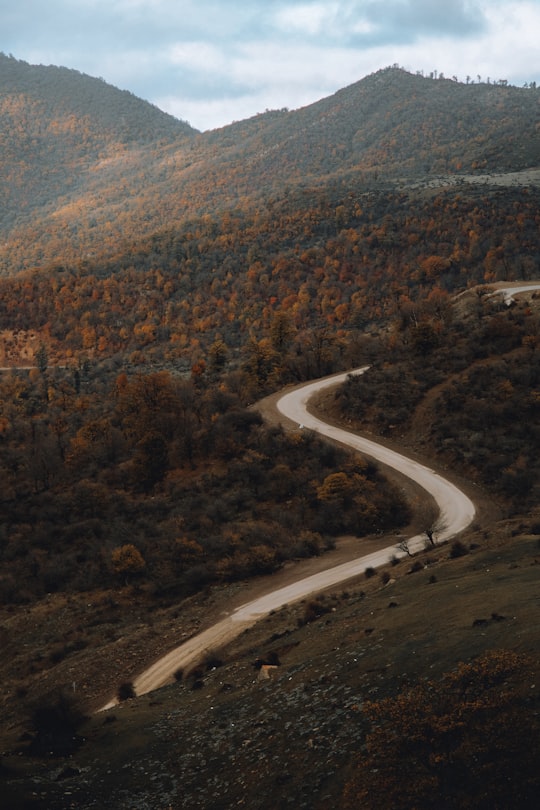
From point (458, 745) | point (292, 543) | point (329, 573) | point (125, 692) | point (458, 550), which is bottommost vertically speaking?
point (329, 573)

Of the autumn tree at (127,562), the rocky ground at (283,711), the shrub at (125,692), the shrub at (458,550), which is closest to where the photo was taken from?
the rocky ground at (283,711)

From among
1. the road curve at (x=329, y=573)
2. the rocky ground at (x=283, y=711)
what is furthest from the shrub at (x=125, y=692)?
the rocky ground at (x=283, y=711)

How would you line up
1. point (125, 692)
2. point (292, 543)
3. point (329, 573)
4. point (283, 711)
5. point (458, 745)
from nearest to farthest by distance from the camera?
1. point (458, 745)
2. point (283, 711)
3. point (125, 692)
4. point (329, 573)
5. point (292, 543)

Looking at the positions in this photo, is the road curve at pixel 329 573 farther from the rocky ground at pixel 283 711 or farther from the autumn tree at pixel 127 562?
the autumn tree at pixel 127 562

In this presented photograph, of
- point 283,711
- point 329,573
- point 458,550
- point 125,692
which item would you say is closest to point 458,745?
point 283,711

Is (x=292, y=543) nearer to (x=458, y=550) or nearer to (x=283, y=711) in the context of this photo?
(x=458, y=550)

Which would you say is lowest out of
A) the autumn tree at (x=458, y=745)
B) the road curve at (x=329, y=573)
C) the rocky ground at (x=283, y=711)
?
the road curve at (x=329, y=573)

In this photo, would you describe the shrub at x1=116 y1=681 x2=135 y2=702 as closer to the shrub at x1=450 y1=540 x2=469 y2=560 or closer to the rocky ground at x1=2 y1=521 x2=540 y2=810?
the rocky ground at x1=2 y1=521 x2=540 y2=810

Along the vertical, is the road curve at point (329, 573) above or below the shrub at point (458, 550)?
below
